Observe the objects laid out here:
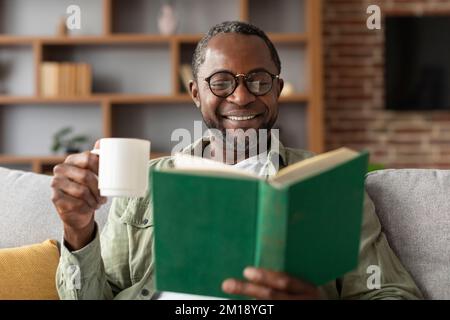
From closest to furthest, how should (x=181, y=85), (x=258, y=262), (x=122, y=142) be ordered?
(x=258, y=262) < (x=122, y=142) < (x=181, y=85)

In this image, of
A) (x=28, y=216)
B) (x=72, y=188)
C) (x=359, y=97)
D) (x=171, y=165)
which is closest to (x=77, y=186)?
(x=72, y=188)

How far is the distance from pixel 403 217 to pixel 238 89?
0.50 m

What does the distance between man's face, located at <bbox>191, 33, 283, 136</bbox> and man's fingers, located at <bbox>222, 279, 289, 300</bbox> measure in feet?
1.86

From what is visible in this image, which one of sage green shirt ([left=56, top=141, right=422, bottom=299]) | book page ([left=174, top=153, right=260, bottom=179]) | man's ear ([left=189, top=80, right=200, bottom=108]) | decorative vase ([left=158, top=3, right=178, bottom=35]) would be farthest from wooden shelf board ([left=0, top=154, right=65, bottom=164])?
book page ([left=174, top=153, right=260, bottom=179])

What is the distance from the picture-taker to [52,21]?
14.0 ft

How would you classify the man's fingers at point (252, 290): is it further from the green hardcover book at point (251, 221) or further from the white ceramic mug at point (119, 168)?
the white ceramic mug at point (119, 168)

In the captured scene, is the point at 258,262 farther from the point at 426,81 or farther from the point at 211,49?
the point at 426,81

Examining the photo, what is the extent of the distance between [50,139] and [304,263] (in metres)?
3.51

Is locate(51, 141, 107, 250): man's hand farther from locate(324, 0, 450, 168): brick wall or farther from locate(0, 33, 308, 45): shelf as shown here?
locate(324, 0, 450, 168): brick wall

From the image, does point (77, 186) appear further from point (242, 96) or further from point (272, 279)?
point (242, 96)

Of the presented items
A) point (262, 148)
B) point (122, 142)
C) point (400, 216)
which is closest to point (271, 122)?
point (262, 148)

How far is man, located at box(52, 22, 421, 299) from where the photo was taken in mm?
1175

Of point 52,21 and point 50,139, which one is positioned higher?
point 52,21

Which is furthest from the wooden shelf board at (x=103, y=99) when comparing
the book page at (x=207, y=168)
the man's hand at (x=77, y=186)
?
the book page at (x=207, y=168)
